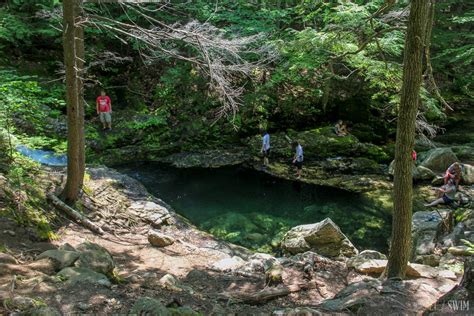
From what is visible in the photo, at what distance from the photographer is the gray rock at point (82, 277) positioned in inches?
206

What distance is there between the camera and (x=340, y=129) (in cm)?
1841

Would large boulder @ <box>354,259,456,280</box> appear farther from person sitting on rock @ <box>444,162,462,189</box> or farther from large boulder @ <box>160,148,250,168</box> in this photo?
large boulder @ <box>160,148,250,168</box>

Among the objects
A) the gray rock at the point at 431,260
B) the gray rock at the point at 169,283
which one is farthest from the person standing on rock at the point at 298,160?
the gray rock at the point at 169,283

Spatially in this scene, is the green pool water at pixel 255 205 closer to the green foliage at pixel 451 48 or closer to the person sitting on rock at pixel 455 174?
the person sitting on rock at pixel 455 174

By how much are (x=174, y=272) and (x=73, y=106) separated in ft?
12.5

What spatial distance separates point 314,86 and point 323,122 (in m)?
1.85

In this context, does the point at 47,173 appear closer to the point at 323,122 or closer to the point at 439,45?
the point at 323,122

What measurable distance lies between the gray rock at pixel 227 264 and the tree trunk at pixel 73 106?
3459 millimetres

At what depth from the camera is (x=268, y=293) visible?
630 cm

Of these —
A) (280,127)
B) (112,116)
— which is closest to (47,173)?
(112,116)

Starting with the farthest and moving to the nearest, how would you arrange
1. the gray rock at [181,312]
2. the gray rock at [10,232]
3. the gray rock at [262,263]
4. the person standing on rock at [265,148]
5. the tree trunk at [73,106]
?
1. the person standing on rock at [265,148]
2. the gray rock at [262,263]
3. the tree trunk at [73,106]
4. the gray rock at [10,232]
5. the gray rock at [181,312]

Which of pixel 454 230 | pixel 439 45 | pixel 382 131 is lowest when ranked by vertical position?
pixel 454 230

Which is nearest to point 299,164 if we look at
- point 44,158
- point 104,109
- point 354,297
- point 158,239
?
point 158,239

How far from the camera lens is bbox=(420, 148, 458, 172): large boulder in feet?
49.9
